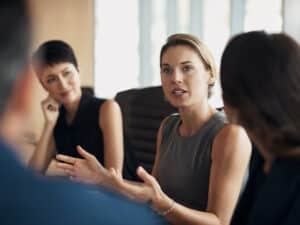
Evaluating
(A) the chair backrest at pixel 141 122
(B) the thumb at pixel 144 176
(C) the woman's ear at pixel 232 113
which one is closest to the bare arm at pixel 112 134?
(A) the chair backrest at pixel 141 122

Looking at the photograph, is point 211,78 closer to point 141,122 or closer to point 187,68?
point 187,68

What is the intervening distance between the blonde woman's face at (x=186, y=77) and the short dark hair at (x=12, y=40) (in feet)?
4.30

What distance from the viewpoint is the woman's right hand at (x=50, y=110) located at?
2.55 meters

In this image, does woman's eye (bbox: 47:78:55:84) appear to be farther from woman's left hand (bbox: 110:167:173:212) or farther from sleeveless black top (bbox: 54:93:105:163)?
woman's left hand (bbox: 110:167:173:212)

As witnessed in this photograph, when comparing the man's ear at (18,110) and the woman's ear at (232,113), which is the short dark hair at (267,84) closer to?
the woman's ear at (232,113)

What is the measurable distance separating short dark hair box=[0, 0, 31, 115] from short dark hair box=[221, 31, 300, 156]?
78 cm

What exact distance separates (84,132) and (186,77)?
2.33 feet

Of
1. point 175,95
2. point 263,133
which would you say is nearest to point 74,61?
point 175,95

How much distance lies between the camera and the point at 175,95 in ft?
6.28

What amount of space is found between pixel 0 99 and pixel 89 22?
3.65 metres

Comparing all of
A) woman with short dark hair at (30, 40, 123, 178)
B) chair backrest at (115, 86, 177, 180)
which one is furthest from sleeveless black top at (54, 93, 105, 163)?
chair backrest at (115, 86, 177, 180)

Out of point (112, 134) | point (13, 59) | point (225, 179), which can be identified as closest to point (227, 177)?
point (225, 179)

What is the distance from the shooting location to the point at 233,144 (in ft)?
5.25

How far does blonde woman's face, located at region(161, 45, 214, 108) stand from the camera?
1.88m
